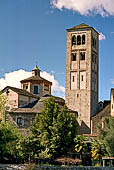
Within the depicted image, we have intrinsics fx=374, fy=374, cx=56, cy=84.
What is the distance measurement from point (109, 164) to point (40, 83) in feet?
108

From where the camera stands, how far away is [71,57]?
65.9m

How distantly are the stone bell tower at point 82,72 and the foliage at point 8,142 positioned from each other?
20.3 meters

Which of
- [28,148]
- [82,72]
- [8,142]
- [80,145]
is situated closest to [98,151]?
[80,145]

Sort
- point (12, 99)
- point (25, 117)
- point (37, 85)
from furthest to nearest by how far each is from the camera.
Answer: point (37, 85)
point (12, 99)
point (25, 117)

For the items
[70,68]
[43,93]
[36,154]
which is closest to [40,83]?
[43,93]

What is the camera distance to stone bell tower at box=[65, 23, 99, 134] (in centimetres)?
6206

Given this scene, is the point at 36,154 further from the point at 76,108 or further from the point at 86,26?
the point at 86,26

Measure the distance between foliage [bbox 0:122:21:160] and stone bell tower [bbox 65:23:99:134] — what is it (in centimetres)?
2026

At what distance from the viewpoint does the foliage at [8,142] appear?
126 feet

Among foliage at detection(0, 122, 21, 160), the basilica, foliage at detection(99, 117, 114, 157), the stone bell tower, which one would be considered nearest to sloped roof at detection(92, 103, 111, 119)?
the basilica

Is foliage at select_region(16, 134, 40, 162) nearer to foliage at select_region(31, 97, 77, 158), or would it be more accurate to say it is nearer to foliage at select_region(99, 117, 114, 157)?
foliage at select_region(31, 97, 77, 158)

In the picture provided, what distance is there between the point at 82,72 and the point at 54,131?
2370cm

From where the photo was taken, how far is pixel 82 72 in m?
A: 64.2

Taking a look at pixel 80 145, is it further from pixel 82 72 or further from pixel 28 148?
pixel 82 72
